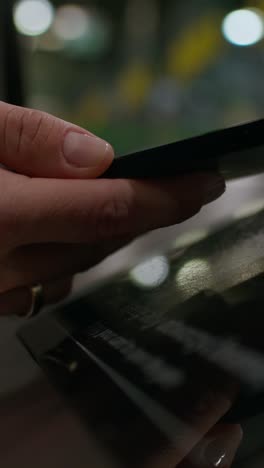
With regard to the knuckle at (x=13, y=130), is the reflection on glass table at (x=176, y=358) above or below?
below

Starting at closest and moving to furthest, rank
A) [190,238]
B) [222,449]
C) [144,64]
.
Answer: [222,449], [190,238], [144,64]

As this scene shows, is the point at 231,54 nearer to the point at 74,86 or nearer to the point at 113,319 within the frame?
the point at 74,86

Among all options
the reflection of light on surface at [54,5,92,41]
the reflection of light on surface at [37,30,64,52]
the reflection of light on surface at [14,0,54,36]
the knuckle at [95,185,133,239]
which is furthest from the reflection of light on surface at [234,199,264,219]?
the reflection of light on surface at [54,5,92,41]

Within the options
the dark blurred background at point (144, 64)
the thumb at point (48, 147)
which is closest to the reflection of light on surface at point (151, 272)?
the thumb at point (48, 147)

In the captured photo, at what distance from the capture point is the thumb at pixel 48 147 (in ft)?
1.06

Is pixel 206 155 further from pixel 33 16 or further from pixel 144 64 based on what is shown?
pixel 144 64

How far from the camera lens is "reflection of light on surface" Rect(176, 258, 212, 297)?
0.31 meters

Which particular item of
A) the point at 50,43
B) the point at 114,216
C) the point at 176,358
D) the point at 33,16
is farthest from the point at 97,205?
the point at 50,43

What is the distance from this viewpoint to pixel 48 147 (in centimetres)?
34

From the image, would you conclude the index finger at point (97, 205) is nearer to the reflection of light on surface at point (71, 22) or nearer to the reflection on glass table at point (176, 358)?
the reflection on glass table at point (176, 358)

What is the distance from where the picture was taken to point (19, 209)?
0.35 m

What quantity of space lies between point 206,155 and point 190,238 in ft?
0.63

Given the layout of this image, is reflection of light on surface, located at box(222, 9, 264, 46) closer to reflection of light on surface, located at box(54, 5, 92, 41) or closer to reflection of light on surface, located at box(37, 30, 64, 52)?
reflection of light on surface, located at box(54, 5, 92, 41)

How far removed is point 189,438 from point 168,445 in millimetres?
12
